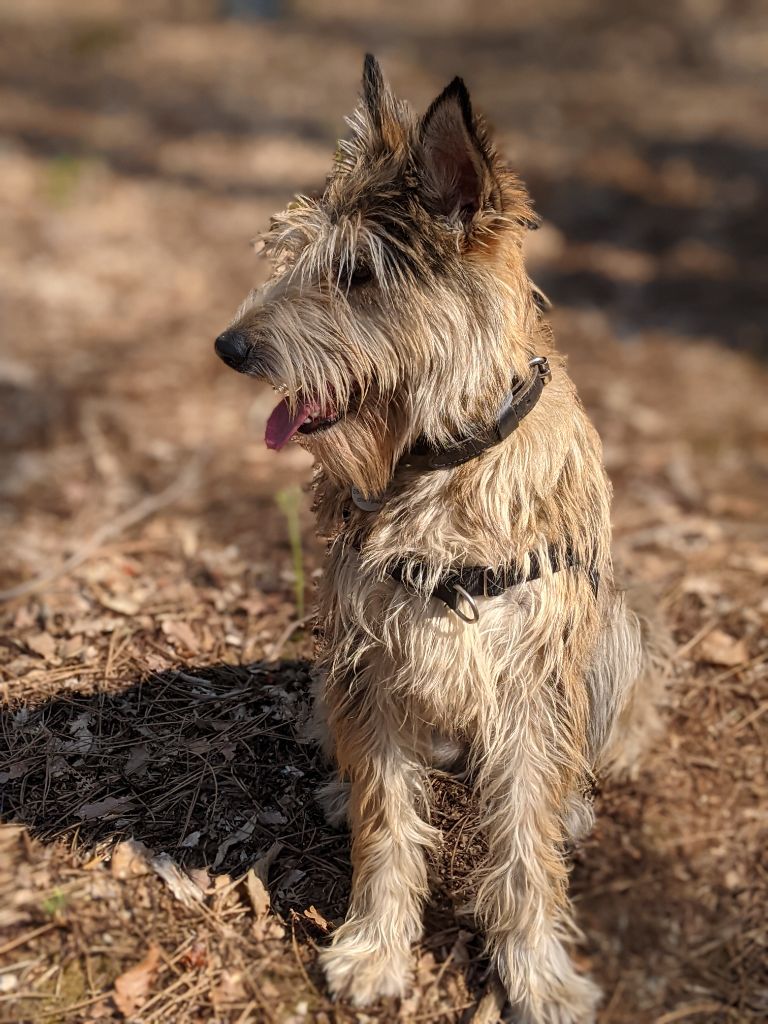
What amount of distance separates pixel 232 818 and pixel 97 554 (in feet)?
6.04

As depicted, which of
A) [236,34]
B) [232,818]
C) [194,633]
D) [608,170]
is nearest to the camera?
[232,818]

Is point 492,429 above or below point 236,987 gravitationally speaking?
above

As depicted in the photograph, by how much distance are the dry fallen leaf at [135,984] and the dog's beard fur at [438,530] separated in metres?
0.49

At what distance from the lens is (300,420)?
2422mm

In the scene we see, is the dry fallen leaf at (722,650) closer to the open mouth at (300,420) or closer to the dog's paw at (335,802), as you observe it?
the dog's paw at (335,802)

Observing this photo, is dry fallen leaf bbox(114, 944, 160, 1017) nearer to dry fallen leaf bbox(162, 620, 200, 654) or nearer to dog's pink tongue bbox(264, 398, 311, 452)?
dry fallen leaf bbox(162, 620, 200, 654)

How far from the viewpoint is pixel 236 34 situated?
1402 centimetres

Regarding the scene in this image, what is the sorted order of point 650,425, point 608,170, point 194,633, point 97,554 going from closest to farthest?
point 194,633
point 97,554
point 650,425
point 608,170

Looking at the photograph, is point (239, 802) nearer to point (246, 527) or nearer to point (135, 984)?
point (135, 984)

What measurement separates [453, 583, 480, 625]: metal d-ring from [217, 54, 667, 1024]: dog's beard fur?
1.8 inches

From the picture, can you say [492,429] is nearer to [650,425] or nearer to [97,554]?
[97,554]

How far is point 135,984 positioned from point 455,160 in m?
2.25

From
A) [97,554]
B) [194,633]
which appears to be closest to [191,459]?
[97,554]

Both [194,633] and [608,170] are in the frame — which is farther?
[608,170]
